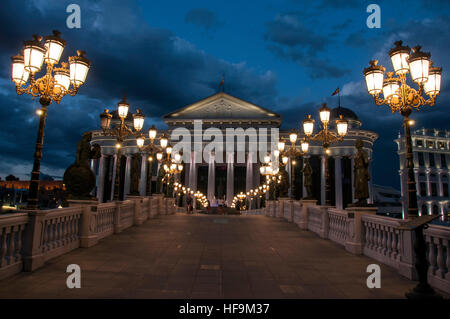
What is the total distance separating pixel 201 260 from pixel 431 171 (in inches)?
3200

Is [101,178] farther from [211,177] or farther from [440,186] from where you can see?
[440,186]

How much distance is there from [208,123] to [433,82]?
57.0 meters

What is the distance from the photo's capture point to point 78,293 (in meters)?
5.08

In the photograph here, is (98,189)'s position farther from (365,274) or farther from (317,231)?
(365,274)

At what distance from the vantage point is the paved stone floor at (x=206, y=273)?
208 inches

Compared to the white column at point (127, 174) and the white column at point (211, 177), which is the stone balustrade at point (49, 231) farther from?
the white column at point (127, 174)

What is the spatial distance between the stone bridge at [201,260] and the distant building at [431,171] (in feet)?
236

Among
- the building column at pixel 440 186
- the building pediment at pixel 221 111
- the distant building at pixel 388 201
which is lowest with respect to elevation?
A: the distant building at pixel 388 201

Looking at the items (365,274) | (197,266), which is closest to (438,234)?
(365,274)

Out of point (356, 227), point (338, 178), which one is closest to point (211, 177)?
point (338, 178)

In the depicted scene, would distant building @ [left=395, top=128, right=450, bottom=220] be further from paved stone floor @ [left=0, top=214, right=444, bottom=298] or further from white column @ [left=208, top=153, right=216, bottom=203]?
paved stone floor @ [left=0, top=214, right=444, bottom=298]

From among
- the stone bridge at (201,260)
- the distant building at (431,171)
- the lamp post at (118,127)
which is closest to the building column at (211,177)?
the distant building at (431,171)

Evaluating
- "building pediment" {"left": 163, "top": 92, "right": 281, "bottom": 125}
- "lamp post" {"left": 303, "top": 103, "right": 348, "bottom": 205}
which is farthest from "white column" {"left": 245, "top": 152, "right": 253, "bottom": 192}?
"lamp post" {"left": 303, "top": 103, "right": 348, "bottom": 205}

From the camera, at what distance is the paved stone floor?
529cm
